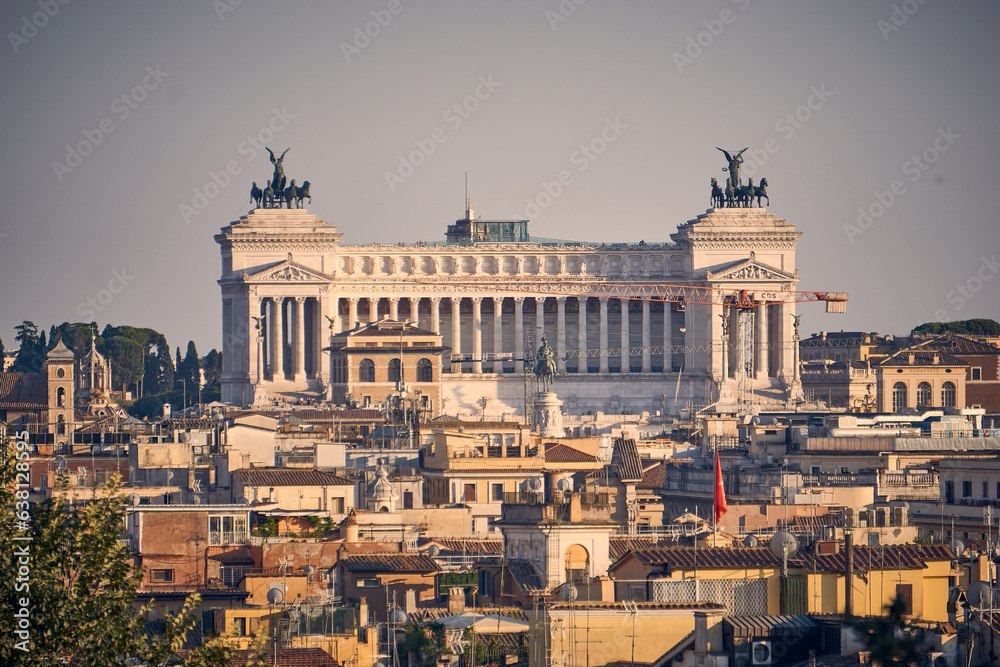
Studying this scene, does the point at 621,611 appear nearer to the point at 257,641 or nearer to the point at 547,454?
the point at 257,641

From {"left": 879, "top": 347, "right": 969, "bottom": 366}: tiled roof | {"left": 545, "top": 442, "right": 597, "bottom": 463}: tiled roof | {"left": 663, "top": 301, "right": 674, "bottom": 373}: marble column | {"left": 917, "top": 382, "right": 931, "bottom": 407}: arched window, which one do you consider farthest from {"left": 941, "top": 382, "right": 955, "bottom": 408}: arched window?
{"left": 545, "top": 442, "right": 597, "bottom": 463}: tiled roof

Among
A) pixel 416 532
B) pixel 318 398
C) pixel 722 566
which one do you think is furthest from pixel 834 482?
pixel 318 398

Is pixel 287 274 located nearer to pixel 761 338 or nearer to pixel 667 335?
pixel 667 335

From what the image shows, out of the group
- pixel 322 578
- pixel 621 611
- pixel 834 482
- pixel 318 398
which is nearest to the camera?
pixel 621 611

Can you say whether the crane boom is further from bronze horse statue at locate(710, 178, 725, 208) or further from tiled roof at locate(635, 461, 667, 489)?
tiled roof at locate(635, 461, 667, 489)

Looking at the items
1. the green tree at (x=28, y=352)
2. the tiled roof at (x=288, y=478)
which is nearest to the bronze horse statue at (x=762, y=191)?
the green tree at (x=28, y=352)
